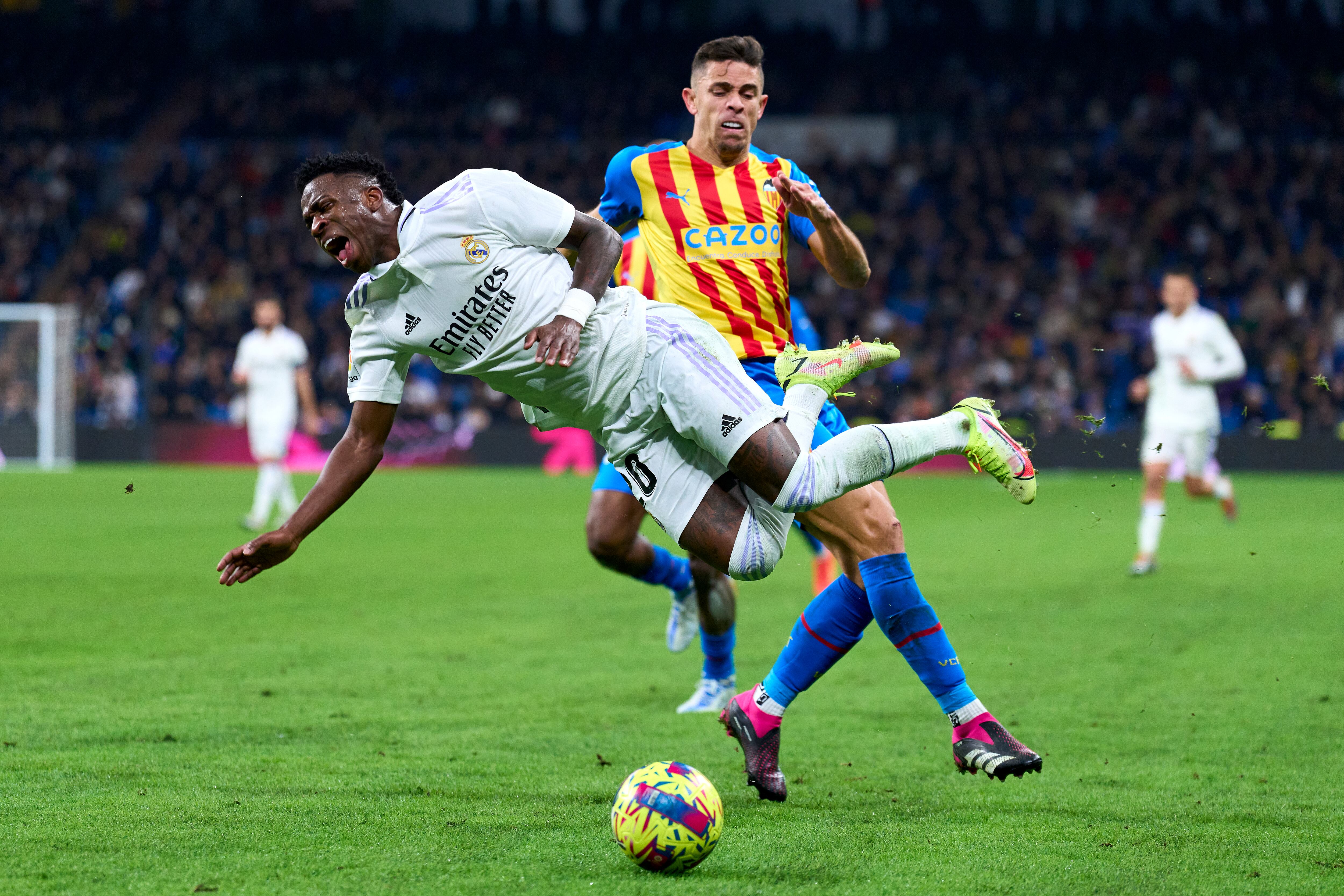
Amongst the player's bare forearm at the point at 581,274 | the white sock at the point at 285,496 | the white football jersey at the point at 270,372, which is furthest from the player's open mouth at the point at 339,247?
the white football jersey at the point at 270,372

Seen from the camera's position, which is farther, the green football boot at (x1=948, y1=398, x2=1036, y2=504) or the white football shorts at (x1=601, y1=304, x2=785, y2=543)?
the green football boot at (x1=948, y1=398, x2=1036, y2=504)

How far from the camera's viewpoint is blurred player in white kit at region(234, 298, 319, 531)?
14.4 metres

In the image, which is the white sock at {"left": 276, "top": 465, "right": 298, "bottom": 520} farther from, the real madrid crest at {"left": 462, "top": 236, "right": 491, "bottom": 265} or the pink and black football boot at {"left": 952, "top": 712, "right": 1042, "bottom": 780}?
the pink and black football boot at {"left": 952, "top": 712, "right": 1042, "bottom": 780}

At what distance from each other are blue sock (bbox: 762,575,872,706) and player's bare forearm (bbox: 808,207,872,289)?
1039 millimetres

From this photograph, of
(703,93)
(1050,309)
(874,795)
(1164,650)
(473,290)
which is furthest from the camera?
(1050,309)

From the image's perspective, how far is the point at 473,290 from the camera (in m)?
4.20

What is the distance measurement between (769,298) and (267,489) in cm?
1008

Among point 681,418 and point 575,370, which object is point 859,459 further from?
point 575,370

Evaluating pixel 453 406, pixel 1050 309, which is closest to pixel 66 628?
pixel 453 406

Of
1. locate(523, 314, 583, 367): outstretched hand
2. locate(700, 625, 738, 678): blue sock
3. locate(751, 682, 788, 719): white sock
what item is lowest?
locate(700, 625, 738, 678): blue sock

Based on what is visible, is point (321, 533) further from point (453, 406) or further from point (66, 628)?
point (453, 406)

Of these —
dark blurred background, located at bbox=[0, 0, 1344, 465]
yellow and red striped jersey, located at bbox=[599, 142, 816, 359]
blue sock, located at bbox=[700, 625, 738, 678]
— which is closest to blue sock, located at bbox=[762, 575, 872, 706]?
yellow and red striped jersey, located at bbox=[599, 142, 816, 359]

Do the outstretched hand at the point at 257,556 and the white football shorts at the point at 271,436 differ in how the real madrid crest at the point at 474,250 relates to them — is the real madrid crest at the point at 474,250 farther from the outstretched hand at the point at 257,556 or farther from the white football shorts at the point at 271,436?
the white football shorts at the point at 271,436

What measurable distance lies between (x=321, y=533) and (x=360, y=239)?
33.1 ft
